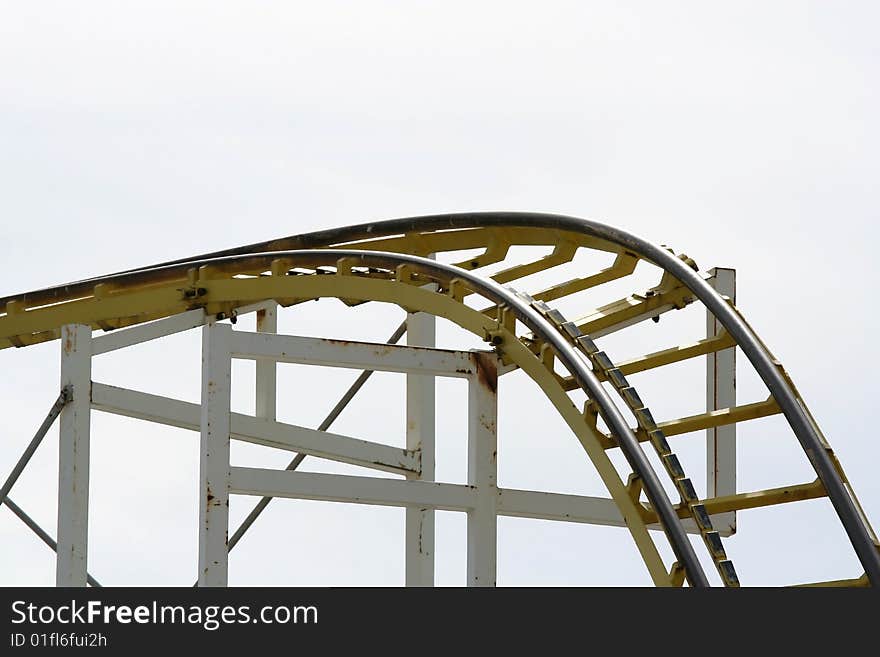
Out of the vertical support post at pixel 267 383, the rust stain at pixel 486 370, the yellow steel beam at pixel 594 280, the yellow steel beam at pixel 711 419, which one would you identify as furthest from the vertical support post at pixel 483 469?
the vertical support post at pixel 267 383

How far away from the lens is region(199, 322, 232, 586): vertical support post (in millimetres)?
9055

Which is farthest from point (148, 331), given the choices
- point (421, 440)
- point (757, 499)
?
point (757, 499)

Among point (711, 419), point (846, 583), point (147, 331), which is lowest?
point (846, 583)

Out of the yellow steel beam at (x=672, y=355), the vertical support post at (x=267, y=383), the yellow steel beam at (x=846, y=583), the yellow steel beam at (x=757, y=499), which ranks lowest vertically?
the yellow steel beam at (x=846, y=583)

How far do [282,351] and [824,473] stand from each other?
127 inches

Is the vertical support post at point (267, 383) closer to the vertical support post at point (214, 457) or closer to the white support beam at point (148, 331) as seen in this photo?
the white support beam at point (148, 331)

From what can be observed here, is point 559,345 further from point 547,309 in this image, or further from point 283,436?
point 283,436

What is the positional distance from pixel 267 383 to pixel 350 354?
74.9 inches

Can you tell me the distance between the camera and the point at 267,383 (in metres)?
11.4

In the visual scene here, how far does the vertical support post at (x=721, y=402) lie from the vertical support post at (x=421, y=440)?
1964 mm

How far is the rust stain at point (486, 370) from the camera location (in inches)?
382

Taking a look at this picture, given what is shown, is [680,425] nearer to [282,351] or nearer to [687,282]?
[687,282]

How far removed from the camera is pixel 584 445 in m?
8.84

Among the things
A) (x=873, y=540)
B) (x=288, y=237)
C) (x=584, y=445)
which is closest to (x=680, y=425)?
(x=584, y=445)
